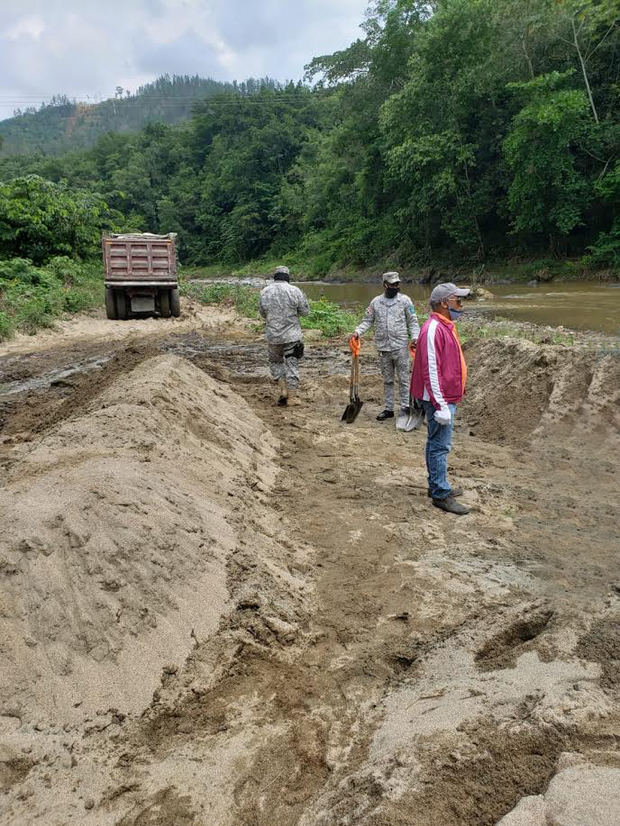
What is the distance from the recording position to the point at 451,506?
4.82 meters

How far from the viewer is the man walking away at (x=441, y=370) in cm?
469

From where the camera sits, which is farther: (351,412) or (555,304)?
(555,304)

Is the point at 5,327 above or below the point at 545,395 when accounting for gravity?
above

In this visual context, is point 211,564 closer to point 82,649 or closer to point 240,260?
point 82,649

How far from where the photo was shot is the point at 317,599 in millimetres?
3596

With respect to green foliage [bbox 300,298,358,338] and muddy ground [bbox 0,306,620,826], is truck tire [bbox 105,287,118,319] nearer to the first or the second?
green foliage [bbox 300,298,358,338]

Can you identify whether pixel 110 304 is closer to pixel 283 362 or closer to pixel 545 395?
pixel 283 362

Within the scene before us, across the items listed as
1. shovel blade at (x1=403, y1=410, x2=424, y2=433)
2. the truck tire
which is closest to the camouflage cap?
shovel blade at (x1=403, y1=410, x2=424, y2=433)

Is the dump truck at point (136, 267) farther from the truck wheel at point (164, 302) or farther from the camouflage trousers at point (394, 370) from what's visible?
the camouflage trousers at point (394, 370)

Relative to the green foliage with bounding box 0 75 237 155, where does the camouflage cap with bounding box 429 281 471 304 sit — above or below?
below

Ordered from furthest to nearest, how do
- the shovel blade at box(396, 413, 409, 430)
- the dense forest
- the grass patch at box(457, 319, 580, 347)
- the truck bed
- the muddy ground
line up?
the dense forest → the truck bed → the grass patch at box(457, 319, 580, 347) → the shovel blade at box(396, 413, 409, 430) → the muddy ground

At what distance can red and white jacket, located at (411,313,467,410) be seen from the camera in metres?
4.68

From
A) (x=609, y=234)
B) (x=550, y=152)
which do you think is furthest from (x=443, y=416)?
(x=609, y=234)

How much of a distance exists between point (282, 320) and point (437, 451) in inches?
146
